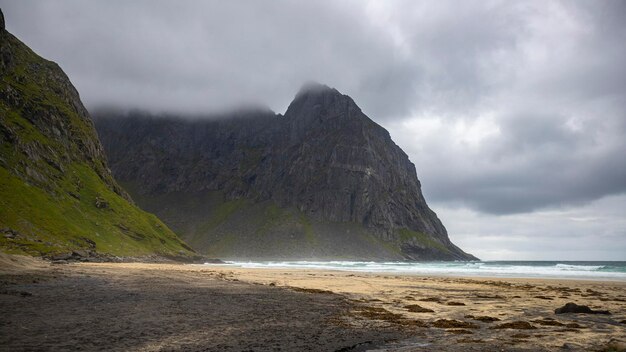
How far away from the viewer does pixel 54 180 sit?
115625 mm

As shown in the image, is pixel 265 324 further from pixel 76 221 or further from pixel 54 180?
pixel 54 180

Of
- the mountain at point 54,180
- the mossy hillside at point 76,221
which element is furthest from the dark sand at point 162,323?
the mountain at point 54,180

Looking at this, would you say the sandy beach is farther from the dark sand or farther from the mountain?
the mountain

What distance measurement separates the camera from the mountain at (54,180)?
8956 cm

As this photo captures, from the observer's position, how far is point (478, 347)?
14023 mm

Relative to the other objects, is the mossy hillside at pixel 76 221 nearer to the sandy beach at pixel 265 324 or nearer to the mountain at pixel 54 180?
the mountain at pixel 54 180

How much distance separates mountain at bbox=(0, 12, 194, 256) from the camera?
8956 centimetres

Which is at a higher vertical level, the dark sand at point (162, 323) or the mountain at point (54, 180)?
the mountain at point (54, 180)

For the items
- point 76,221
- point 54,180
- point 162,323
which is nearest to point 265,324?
point 162,323

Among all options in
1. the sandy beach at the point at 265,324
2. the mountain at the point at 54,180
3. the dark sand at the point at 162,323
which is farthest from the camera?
the mountain at the point at 54,180

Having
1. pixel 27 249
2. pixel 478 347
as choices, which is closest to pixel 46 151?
pixel 27 249

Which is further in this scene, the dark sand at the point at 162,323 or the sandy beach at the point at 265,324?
the sandy beach at the point at 265,324

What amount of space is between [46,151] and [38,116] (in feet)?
56.3

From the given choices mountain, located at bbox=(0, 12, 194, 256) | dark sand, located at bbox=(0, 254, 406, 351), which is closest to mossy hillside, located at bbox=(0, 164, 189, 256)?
mountain, located at bbox=(0, 12, 194, 256)
